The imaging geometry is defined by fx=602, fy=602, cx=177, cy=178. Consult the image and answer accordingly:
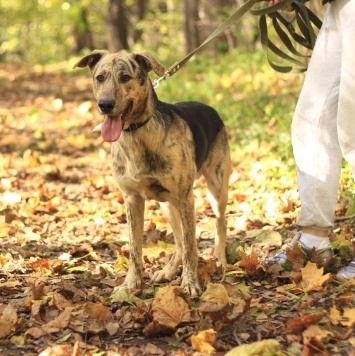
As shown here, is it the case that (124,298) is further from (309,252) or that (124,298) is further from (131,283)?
(309,252)

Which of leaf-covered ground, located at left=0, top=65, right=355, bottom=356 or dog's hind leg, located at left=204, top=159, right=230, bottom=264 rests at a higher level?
dog's hind leg, located at left=204, top=159, right=230, bottom=264

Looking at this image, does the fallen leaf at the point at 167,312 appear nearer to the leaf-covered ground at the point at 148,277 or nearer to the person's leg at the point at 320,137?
the leaf-covered ground at the point at 148,277

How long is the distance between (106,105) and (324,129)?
1704mm

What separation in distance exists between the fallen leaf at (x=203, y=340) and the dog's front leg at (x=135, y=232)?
58.1 inches

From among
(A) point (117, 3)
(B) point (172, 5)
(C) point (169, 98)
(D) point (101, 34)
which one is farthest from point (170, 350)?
(D) point (101, 34)

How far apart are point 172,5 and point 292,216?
2434cm

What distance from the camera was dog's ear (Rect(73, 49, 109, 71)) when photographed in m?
4.77

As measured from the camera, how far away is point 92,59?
16.0ft

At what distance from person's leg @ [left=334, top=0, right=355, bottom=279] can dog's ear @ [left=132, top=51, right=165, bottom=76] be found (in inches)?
53.2

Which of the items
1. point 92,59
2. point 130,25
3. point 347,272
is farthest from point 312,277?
point 130,25

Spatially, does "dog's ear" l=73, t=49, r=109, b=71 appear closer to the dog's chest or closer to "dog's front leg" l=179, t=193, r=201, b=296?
the dog's chest

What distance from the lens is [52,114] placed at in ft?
47.2

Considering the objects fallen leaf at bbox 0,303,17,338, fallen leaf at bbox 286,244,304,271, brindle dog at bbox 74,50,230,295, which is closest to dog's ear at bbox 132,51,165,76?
brindle dog at bbox 74,50,230,295

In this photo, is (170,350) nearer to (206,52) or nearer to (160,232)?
→ (160,232)
